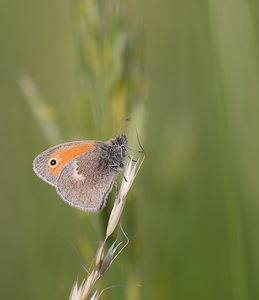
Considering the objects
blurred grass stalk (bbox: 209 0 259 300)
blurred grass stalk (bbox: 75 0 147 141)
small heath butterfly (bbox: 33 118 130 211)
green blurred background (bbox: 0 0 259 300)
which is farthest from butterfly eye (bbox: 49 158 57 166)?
blurred grass stalk (bbox: 209 0 259 300)

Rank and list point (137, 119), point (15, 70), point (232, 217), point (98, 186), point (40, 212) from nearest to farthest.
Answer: point (232, 217)
point (137, 119)
point (98, 186)
point (40, 212)
point (15, 70)

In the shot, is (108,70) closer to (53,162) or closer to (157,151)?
(53,162)

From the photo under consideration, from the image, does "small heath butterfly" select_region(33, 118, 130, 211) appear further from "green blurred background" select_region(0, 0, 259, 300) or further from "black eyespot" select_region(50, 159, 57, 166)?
"green blurred background" select_region(0, 0, 259, 300)

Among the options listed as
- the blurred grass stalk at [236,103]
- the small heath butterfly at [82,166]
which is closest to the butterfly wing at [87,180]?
the small heath butterfly at [82,166]

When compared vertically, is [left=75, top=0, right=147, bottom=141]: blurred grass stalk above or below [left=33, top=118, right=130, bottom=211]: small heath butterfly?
above

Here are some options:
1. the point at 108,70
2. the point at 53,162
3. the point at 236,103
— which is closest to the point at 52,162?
the point at 53,162

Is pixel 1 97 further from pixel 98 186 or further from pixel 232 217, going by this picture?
pixel 232 217

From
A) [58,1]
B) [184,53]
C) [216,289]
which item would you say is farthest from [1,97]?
[216,289]
